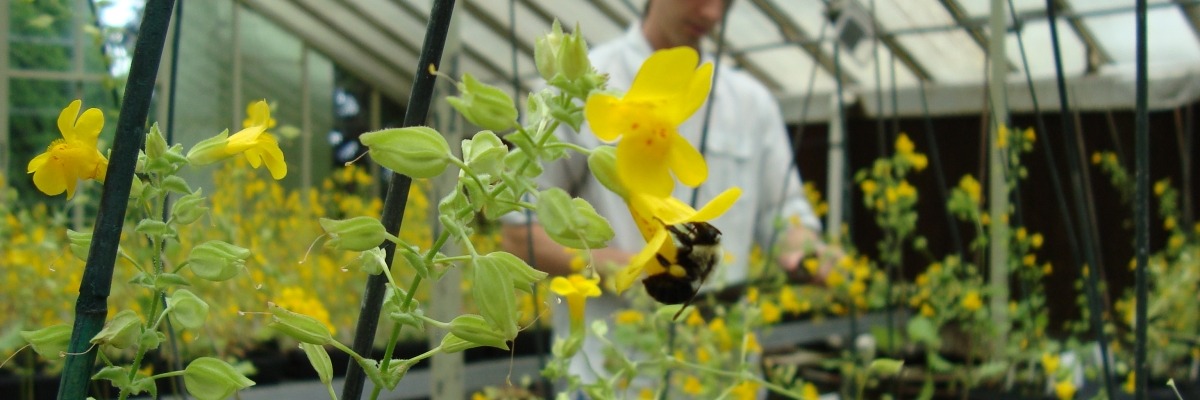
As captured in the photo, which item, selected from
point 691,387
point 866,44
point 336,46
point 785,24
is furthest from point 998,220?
point 336,46

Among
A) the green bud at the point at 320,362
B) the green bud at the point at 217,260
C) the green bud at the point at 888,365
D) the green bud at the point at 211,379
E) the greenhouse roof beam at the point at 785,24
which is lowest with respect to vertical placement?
the green bud at the point at 211,379

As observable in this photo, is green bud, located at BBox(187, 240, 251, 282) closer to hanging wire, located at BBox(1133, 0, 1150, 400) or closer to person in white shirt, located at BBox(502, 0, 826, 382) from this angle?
hanging wire, located at BBox(1133, 0, 1150, 400)

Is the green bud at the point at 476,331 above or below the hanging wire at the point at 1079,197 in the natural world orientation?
below

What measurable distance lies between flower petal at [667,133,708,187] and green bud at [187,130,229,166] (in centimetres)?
15

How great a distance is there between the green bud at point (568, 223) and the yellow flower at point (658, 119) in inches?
0.6

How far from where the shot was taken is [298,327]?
0.95 ft

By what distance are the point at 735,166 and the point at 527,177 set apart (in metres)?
1.53

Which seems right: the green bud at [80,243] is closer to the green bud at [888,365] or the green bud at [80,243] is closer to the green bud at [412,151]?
the green bud at [412,151]

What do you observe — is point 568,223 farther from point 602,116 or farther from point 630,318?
point 630,318

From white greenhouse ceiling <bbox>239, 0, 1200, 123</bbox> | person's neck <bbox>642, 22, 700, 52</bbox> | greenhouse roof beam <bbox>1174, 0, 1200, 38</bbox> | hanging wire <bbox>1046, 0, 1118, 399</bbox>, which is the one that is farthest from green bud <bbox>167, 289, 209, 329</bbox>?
greenhouse roof beam <bbox>1174, 0, 1200, 38</bbox>

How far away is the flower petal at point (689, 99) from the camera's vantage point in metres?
0.25

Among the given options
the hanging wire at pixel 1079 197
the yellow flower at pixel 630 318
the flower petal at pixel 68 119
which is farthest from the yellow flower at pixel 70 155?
the yellow flower at pixel 630 318

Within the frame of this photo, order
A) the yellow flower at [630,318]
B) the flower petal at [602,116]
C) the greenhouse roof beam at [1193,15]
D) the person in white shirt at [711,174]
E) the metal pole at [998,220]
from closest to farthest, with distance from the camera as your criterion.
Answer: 1. the flower petal at [602,116]
2. the yellow flower at [630,318]
3. the person in white shirt at [711,174]
4. the metal pole at [998,220]
5. the greenhouse roof beam at [1193,15]

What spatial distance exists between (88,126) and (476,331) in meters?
0.13
